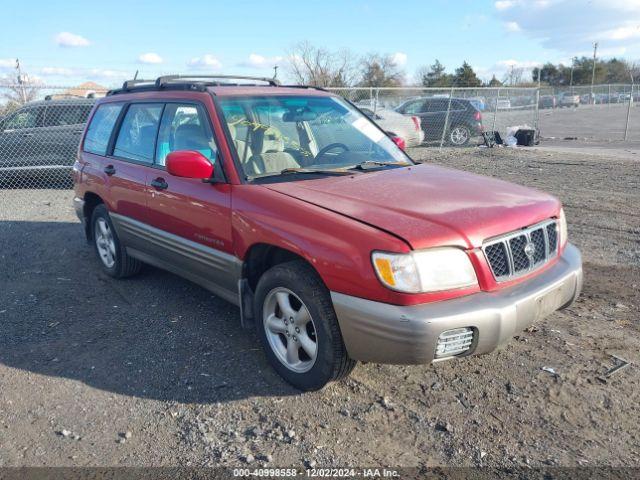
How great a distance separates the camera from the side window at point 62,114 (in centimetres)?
1087

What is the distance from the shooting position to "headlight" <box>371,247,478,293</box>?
9.34 feet

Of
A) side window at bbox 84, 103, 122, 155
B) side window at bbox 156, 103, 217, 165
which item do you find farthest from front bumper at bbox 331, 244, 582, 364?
side window at bbox 84, 103, 122, 155

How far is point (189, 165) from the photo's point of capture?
371cm

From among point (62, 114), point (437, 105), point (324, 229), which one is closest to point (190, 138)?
point (324, 229)

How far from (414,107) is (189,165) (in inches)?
615

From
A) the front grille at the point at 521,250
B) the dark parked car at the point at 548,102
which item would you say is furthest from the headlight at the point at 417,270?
the dark parked car at the point at 548,102

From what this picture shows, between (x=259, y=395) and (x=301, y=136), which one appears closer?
(x=259, y=395)

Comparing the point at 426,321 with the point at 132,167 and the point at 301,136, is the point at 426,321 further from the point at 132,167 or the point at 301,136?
the point at 132,167

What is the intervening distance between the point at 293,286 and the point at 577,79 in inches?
3270

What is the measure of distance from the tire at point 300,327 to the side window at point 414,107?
1571 cm

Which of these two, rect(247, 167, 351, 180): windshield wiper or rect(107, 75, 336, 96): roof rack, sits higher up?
rect(107, 75, 336, 96): roof rack

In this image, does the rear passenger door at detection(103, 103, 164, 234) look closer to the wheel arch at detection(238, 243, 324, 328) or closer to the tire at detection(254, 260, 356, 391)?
the wheel arch at detection(238, 243, 324, 328)

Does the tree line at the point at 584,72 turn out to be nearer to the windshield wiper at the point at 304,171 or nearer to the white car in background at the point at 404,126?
the white car in background at the point at 404,126

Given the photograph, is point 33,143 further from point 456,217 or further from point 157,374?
point 456,217
